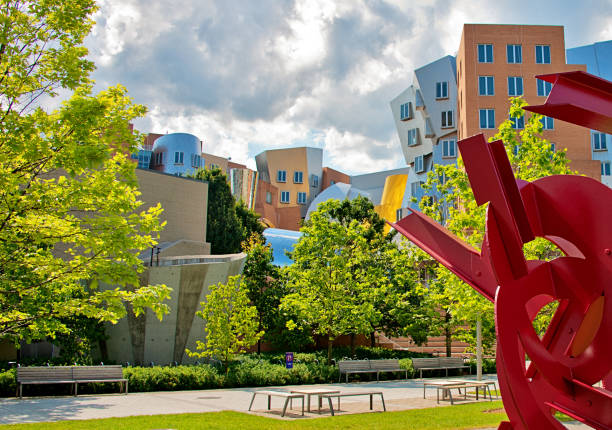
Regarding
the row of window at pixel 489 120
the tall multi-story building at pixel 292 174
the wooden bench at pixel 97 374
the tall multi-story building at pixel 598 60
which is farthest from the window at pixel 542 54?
the wooden bench at pixel 97 374

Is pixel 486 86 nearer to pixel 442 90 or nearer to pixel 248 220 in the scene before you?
pixel 442 90

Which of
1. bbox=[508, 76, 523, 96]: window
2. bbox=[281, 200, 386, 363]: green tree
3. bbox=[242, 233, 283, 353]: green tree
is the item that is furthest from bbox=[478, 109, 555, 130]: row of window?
bbox=[281, 200, 386, 363]: green tree

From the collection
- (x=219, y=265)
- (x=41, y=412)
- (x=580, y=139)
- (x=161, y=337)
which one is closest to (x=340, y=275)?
(x=219, y=265)

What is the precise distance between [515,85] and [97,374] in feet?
119

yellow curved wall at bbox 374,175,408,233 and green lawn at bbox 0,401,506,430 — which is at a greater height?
yellow curved wall at bbox 374,175,408,233

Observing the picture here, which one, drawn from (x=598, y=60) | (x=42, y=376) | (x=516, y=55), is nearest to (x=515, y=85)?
(x=516, y=55)

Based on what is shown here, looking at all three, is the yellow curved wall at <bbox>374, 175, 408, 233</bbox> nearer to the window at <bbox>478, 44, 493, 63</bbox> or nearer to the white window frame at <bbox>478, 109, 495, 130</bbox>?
the white window frame at <bbox>478, 109, 495, 130</bbox>

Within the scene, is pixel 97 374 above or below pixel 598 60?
below

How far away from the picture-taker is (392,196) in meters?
63.0

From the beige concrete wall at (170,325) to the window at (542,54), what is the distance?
30562 mm

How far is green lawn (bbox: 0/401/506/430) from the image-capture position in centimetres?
1090

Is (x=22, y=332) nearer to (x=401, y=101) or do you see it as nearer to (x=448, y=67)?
(x=448, y=67)

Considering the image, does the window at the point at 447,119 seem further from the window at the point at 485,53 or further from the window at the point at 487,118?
the window at the point at 485,53

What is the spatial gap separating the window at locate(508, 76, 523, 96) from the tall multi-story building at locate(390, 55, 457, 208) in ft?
24.0
